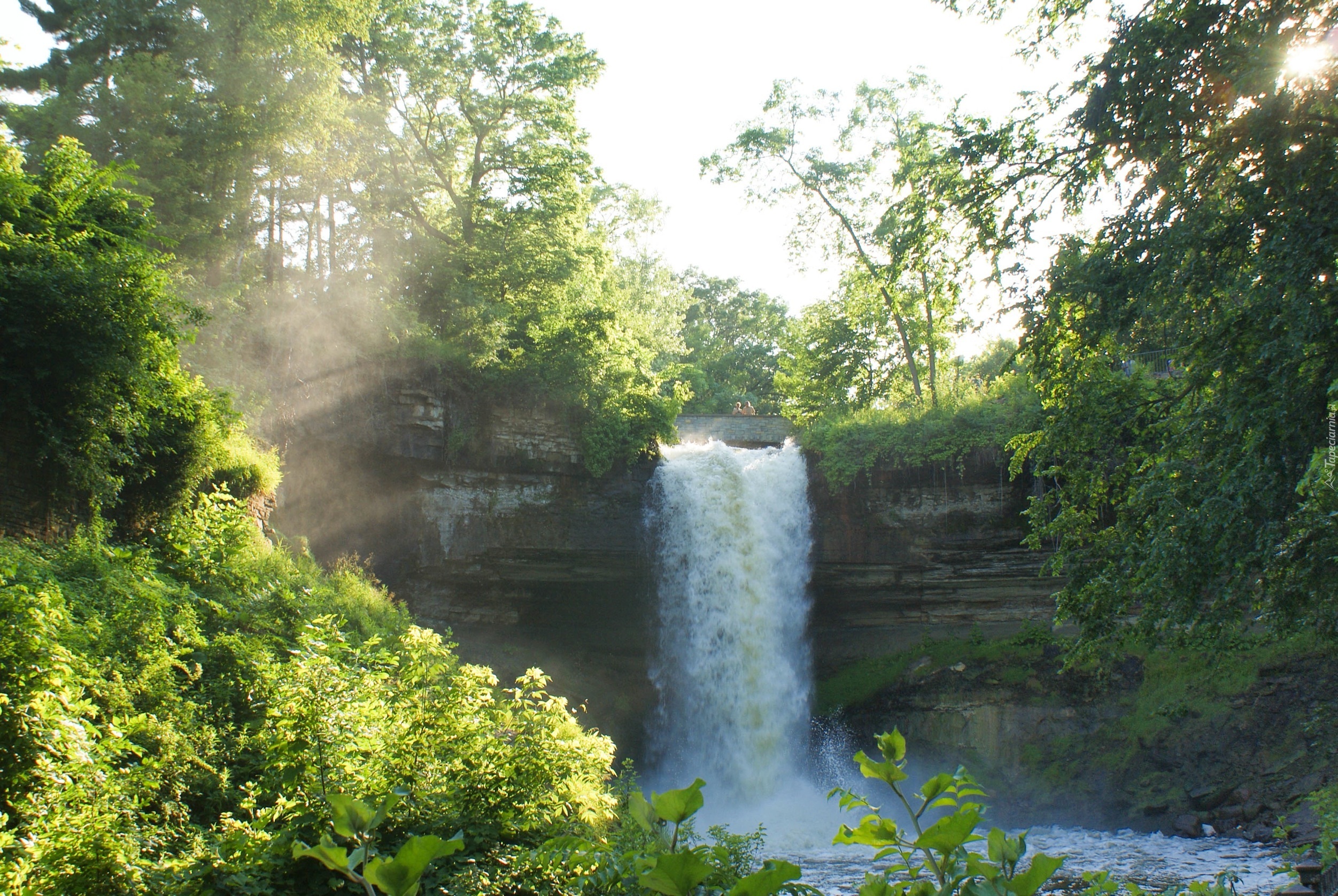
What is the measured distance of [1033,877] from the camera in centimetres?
144

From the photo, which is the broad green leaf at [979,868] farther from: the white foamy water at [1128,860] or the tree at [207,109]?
the tree at [207,109]

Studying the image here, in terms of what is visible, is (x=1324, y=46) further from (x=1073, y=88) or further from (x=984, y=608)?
(x=984, y=608)

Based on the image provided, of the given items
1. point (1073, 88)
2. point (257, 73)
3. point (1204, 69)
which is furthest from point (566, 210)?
point (1204, 69)

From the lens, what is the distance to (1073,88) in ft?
32.3

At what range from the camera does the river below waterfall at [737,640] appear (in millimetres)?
19000

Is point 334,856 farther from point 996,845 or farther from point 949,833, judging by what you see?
point 996,845

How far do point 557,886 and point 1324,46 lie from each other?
389 inches

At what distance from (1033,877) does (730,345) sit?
4840cm

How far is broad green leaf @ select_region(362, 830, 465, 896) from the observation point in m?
1.33

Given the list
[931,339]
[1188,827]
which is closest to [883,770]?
[1188,827]

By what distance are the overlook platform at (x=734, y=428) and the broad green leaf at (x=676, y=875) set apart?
25.4 metres

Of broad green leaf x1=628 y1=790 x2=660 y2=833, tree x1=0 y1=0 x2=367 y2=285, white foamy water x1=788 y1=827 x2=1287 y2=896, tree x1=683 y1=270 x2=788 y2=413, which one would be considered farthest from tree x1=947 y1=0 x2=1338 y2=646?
tree x1=683 y1=270 x2=788 y2=413

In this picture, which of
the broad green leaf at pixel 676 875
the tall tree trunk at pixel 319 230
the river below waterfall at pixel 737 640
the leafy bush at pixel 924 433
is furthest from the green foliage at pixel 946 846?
the tall tree trunk at pixel 319 230

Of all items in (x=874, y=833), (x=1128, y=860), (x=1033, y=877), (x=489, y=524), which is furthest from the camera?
(x=489, y=524)
